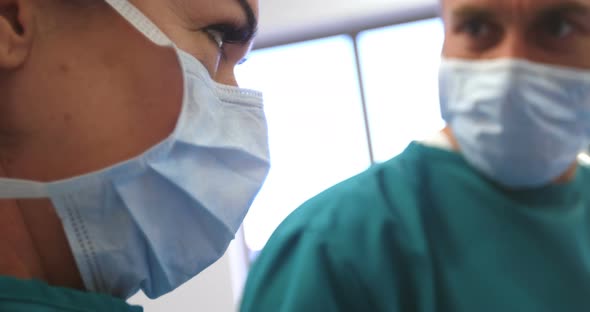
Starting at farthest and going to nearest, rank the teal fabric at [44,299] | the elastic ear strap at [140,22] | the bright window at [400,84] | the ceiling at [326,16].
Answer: the bright window at [400,84] → the ceiling at [326,16] → the elastic ear strap at [140,22] → the teal fabric at [44,299]

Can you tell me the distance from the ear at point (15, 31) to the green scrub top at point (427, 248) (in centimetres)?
37

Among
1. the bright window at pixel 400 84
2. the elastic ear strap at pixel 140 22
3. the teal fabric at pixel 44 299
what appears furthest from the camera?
the bright window at pixel 400 84

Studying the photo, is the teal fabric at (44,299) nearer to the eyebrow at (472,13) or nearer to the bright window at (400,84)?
the eyebrow at (472,13)

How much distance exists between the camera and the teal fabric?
2.03ft

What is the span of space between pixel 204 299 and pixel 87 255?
1.04 m

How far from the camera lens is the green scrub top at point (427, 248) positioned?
65 cm

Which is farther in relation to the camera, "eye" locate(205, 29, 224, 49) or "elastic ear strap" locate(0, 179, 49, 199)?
"eye" locate(205, 29, 224, 49)

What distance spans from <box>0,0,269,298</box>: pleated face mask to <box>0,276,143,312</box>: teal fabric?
0.03 metres

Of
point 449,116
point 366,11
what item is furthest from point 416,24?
point 449,116

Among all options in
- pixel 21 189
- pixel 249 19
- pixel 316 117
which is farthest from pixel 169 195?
pixel 316 117

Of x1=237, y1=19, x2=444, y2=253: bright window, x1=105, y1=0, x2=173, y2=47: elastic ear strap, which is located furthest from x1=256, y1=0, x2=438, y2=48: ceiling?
x1=105, y1=0, x2=173, y2=47: elastic ear strap

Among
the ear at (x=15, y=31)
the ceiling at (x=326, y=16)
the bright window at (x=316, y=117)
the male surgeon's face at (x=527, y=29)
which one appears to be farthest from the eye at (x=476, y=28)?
the bright window at (x=316, y=117)

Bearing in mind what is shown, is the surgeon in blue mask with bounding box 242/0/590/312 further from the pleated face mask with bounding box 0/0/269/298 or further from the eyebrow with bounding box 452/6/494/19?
the pleated face mask with bounding box 0/0/269/298

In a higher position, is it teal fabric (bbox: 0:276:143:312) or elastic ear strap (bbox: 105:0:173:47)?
elastic ear strap (bbox: 105:0:173:47)
